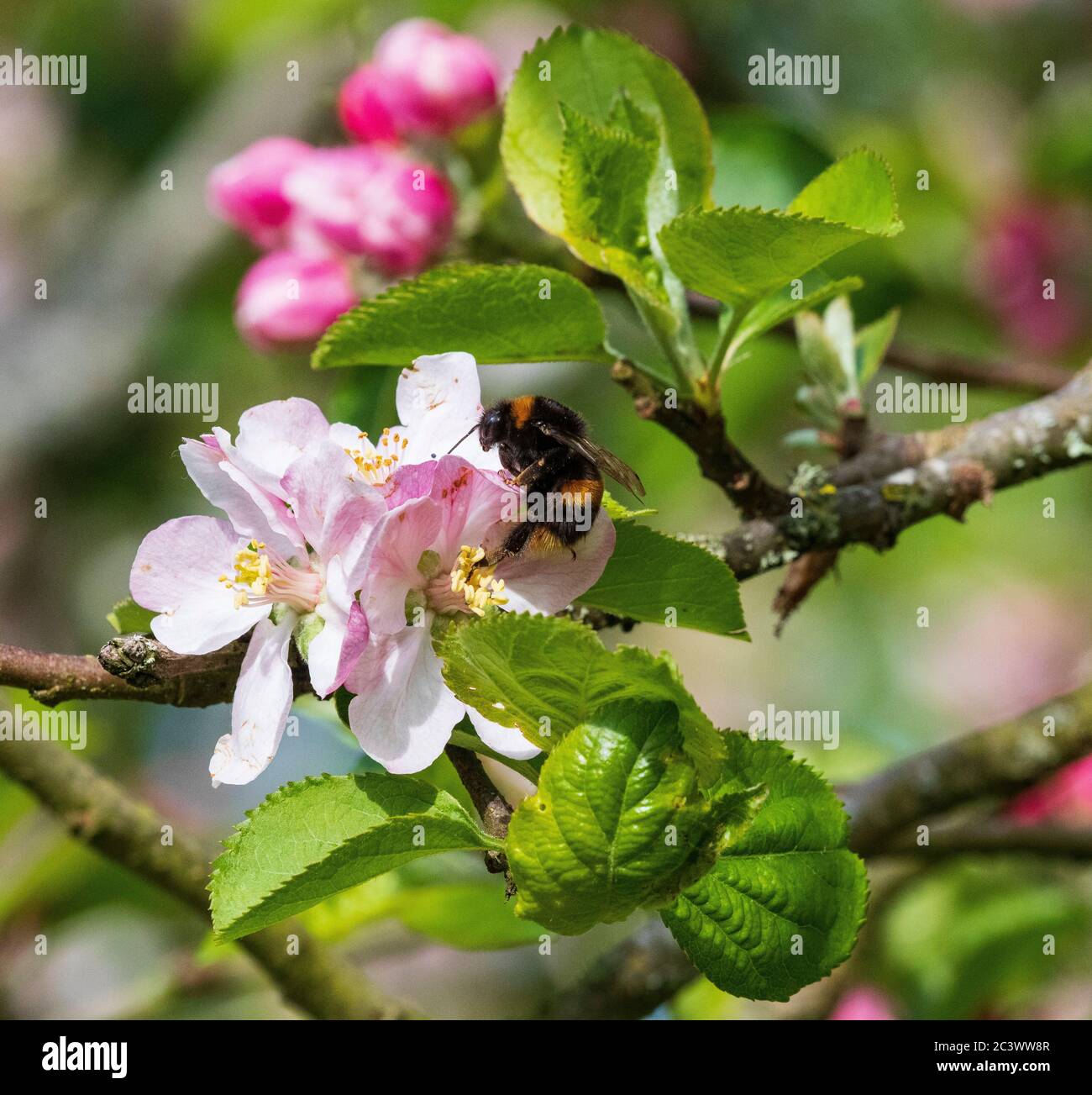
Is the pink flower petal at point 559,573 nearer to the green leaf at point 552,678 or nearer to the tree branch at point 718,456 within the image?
the green leaf at point 552,678

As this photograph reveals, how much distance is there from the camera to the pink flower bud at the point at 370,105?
182cm

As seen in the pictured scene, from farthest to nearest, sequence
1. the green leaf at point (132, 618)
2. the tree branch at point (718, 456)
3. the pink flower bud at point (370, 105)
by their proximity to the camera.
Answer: the pink flower bud at point (370, 105) → the tree branch at point (718, 456) → the green leaf at point (132, 618)

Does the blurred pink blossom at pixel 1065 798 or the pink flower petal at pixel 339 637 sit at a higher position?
the pink flower petal at pixel 339 637

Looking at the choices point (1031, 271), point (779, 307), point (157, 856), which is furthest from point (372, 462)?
point (1031, 271)

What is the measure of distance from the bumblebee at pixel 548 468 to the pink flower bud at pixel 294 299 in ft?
2.84

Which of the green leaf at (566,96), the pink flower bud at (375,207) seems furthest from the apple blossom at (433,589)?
the pink flower bud at (375,207)

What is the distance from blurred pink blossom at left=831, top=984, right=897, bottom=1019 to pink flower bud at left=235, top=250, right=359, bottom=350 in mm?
1183

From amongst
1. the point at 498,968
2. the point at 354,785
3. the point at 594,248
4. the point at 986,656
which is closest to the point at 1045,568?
the point at 986,656

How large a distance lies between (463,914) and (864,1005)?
2.02 feet

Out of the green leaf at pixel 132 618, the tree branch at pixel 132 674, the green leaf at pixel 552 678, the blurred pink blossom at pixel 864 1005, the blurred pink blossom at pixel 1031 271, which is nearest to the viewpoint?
the green leaf at pixel 552 678

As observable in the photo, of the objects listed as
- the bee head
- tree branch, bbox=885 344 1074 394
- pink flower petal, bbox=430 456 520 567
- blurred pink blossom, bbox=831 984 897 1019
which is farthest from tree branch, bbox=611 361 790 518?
blurred pink blossom, bbox=831 984 897 1019

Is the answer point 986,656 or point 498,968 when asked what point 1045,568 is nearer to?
point 986,656

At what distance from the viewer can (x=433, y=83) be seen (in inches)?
69.9
